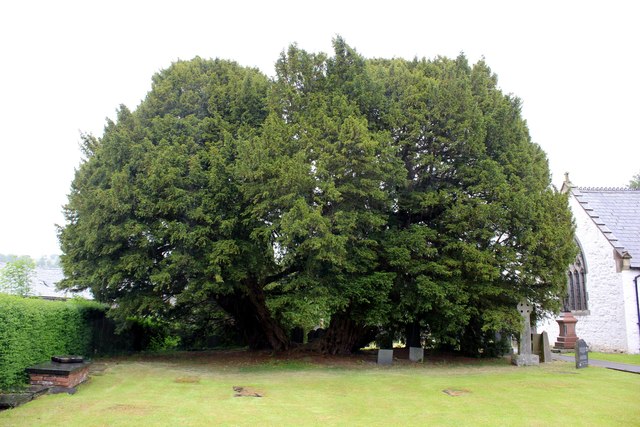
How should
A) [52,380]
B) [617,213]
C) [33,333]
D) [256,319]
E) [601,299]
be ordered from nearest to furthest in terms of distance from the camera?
[52,380], [33,333], [256,319], [601,299], [617,213]

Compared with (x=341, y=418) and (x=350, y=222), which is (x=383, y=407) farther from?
(x=350, y=222)

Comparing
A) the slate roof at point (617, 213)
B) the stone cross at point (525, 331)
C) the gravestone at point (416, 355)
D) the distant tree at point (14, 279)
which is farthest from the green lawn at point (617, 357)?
the distant tree at point (14, 279)

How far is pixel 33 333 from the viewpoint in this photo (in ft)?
38.5

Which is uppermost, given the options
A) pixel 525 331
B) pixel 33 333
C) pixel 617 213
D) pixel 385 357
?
pixel 617 213

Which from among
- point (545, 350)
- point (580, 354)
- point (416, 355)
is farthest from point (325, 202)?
point (545, 350)

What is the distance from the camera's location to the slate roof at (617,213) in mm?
24000

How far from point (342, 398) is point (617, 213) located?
22677mm

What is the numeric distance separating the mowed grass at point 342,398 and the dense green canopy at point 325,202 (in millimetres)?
2223

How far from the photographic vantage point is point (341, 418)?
8953 mm

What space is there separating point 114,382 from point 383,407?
24.5 feet

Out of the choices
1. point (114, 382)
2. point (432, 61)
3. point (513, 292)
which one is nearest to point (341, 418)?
point (114, 382)

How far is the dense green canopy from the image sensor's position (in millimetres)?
15211

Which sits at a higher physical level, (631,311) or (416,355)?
(631,311)

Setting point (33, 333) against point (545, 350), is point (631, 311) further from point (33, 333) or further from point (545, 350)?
point (33, 333)
